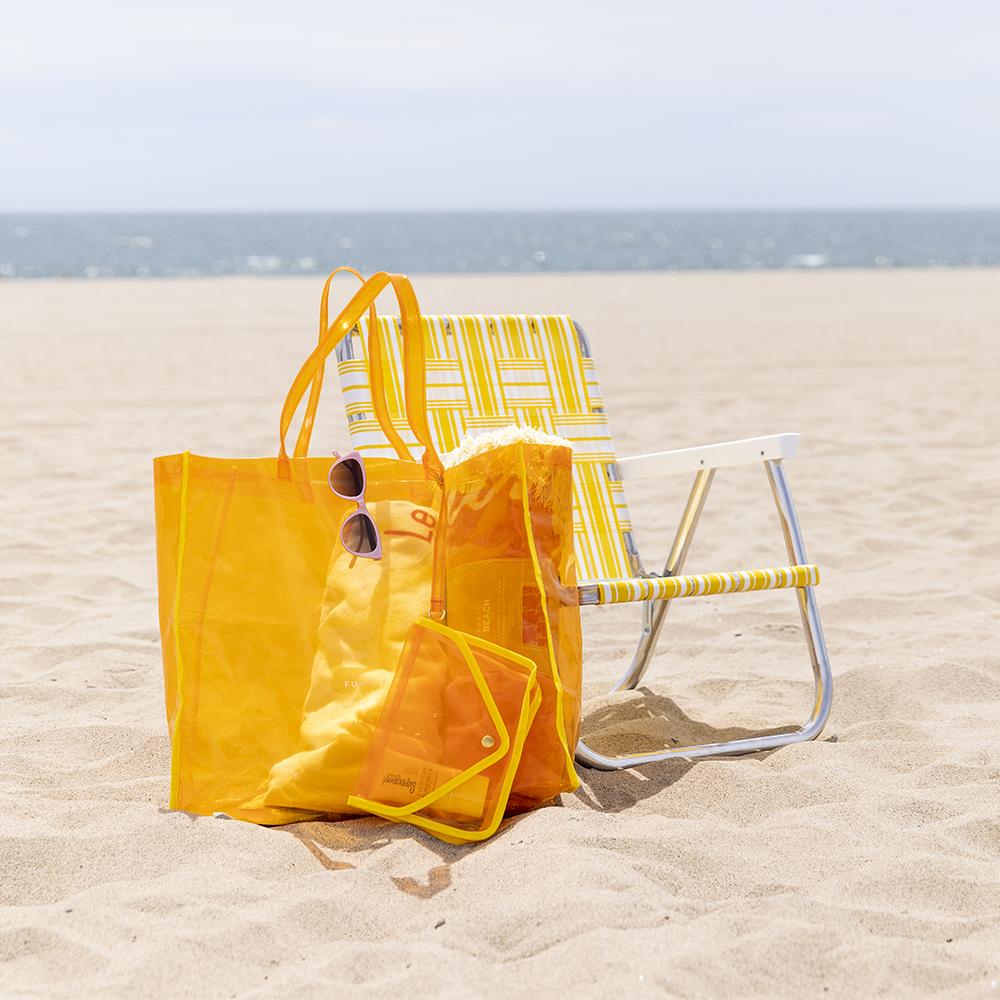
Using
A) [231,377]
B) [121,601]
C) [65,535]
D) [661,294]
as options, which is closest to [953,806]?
[121,601]

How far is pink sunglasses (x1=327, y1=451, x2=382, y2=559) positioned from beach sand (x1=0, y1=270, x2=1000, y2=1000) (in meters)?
0.49

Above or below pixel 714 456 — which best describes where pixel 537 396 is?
above

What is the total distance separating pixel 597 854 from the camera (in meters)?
2.05

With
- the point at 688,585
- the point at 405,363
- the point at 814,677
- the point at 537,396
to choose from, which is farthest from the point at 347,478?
the point at 814,677

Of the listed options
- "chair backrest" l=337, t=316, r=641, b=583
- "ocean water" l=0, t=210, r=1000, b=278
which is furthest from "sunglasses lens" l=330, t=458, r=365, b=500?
"ocean water" l=0, t=210, r=1000, b=278

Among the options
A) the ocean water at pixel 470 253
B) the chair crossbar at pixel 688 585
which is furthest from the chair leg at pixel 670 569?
the ocean water at pixel 470 253

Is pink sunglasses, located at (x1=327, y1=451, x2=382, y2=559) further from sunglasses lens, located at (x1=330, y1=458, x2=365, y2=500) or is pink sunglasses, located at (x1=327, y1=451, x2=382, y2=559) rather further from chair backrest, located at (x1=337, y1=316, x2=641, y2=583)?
chair backrest, located at (x1=337, y1=316, x2=641, y2=583)

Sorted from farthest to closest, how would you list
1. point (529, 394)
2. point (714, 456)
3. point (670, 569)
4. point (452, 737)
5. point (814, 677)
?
1. point (529, 394)
2. point (670, 569)
3. point (714, 456)
4. point (814, 677)
5. point (452, 737)

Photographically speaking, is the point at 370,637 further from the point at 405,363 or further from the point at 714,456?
the point at 714,456

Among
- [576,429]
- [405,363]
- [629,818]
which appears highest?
[405,363]

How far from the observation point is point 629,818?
2262 millimetres

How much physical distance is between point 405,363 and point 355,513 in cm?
31

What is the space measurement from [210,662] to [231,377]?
7.59 meters

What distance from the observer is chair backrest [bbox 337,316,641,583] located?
3023mm
